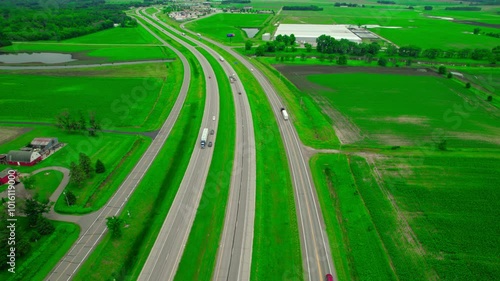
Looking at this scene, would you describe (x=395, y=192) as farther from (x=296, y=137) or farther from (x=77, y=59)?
(x=77, y=59)

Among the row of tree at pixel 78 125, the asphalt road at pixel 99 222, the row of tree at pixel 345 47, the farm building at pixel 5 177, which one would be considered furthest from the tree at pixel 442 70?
the farm building at pixel 5 177

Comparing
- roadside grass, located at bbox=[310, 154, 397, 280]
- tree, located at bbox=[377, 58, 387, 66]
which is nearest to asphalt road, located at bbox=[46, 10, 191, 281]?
roadside grass, located at bbox=[310, 154, 397, 280]

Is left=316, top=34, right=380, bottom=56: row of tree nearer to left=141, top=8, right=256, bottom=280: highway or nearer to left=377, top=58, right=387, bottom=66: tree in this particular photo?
left=377, top=58, right=387, bottom=66: tree

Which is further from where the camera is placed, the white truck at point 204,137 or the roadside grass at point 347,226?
the white truck at point 204,137

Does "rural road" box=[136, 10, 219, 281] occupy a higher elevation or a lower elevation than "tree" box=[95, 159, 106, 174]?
lower

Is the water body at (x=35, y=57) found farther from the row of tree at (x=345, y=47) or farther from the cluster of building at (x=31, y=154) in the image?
the row of tree at (x=345, y=47)

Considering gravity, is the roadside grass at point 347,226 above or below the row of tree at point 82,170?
below
